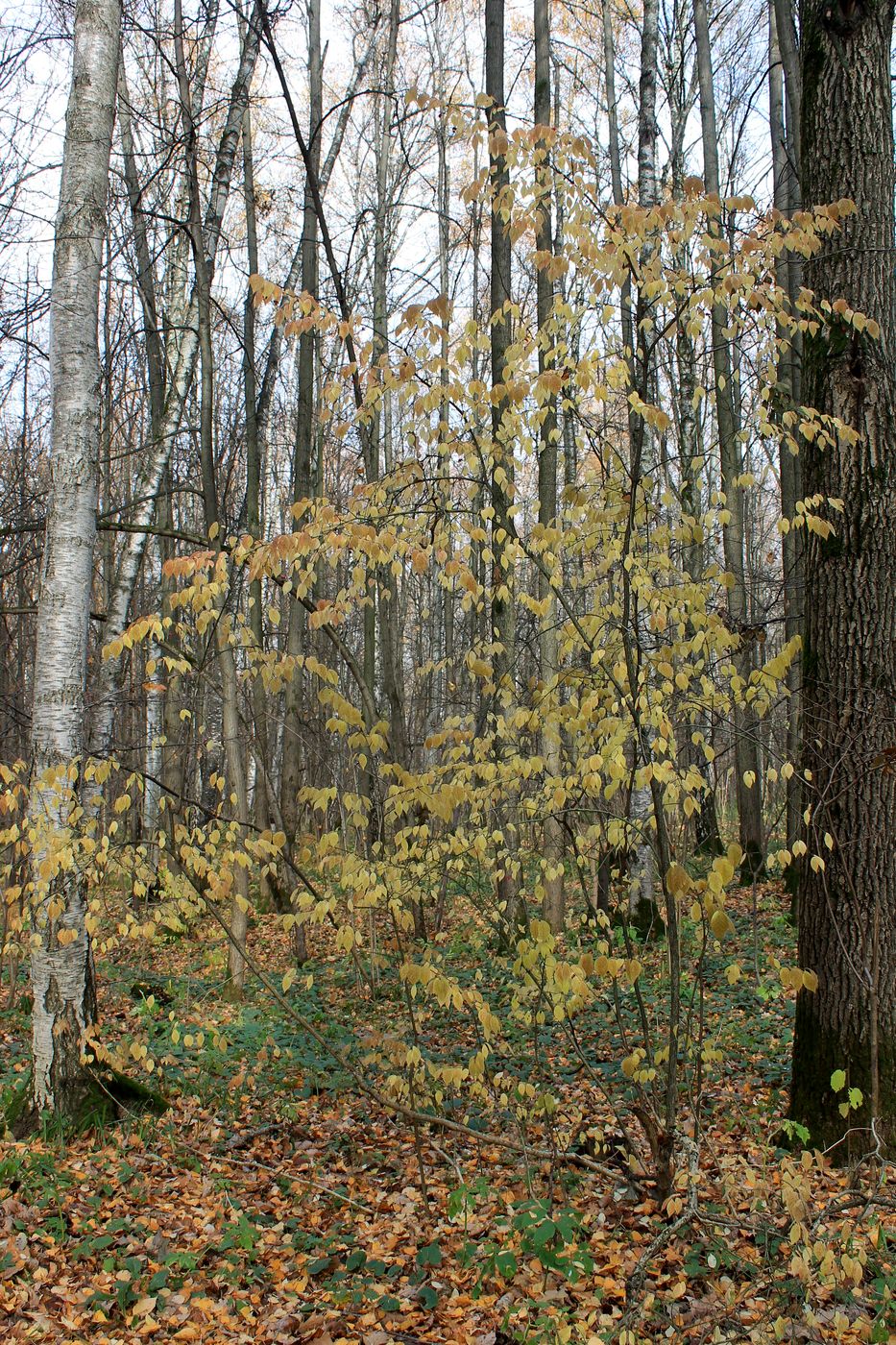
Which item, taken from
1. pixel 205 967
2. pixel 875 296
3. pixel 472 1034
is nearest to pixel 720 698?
pixel 875 296

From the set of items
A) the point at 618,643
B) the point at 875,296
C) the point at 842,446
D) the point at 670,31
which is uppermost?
the point at 670,31

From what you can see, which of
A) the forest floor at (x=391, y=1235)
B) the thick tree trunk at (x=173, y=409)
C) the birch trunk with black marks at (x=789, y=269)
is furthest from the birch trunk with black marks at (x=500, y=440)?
the birch trunk with black marks at (x=789, y=269)

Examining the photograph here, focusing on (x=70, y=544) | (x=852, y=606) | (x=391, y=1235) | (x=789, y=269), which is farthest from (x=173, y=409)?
(x=391, y=1235)

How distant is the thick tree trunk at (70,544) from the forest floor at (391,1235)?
650 mm

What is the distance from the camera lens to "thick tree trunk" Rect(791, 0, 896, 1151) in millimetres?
3650

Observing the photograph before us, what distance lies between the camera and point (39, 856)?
4.12 meters

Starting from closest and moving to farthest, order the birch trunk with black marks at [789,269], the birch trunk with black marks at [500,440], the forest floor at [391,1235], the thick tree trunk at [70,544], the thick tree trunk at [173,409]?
1. the forest floor at [391,1235]
2. the birch trunk with black marks at [500,440]
3. the thick tree trunk at [70,544]
4. the thick tree trunk at [173,409]
5. the birch trunk with black marks at [789,269]

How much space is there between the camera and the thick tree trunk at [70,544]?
426 centimetres

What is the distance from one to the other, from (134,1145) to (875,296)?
17.8ft

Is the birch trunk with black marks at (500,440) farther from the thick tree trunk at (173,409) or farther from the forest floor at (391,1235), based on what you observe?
the thick tree trunk at (173,409)

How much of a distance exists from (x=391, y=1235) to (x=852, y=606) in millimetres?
3404

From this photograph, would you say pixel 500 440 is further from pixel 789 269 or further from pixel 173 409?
pixel 789 269

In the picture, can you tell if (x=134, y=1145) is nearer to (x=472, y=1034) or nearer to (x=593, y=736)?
(x=472, y=1034)

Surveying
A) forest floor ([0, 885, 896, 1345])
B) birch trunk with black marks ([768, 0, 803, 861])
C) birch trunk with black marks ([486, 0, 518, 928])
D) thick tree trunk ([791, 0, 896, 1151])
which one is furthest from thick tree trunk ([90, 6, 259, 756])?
thick tree trunk ([791, 0, 896, 1151])
